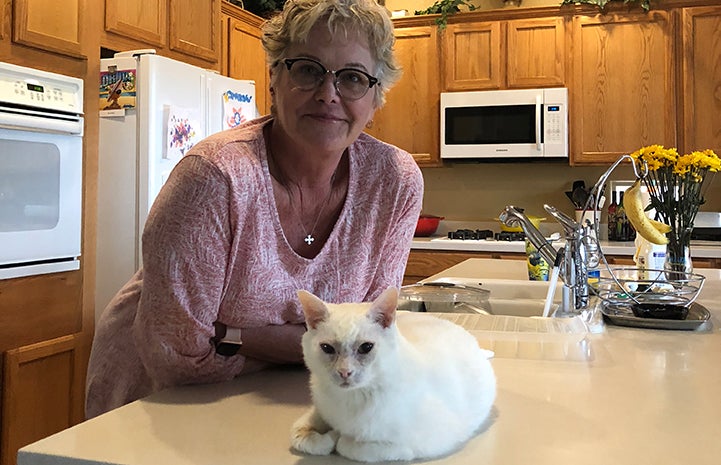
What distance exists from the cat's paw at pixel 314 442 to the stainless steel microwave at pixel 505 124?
133 inches

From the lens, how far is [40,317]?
2193mm

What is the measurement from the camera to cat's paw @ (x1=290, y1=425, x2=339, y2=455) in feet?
2.13

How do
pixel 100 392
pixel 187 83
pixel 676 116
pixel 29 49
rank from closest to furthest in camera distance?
pixel 100 392
pixel 29 49
pixel 187 83
pixel 676 116

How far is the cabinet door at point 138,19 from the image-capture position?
258 cm

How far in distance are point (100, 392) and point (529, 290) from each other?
1.24 m

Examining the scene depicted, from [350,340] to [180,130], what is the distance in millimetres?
2214

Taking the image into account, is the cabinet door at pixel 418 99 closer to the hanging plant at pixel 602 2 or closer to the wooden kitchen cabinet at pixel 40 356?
the hanging plant at pixel 602 2

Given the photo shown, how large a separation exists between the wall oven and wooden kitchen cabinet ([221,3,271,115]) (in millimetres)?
1424

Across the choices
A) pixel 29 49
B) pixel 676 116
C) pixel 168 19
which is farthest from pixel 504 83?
pixel 29 49

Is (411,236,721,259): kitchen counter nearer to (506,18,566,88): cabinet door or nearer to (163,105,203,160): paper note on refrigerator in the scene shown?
(506,18,566,88): cabinet door

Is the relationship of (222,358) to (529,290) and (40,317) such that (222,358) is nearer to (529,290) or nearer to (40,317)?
(529,290)

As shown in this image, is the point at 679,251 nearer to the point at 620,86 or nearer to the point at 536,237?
the point at 536,237

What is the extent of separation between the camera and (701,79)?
360 centimetres

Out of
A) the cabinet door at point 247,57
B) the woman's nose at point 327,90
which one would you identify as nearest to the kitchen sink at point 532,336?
the woman's nose at point 327,90
